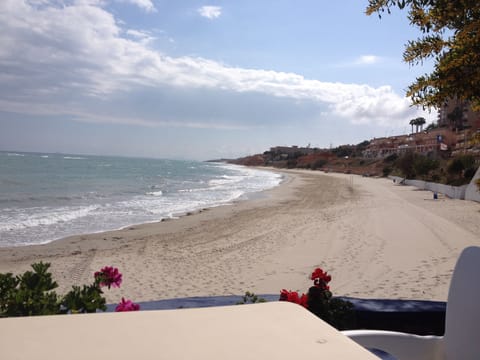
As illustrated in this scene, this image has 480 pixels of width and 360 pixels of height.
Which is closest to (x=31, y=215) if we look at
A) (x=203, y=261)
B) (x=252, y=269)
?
(x=203, y=261)

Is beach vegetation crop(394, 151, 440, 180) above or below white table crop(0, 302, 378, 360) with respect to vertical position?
above

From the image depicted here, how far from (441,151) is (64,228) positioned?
45.7 metres

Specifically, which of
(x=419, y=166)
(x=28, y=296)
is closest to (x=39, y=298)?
(x=28, y=296)

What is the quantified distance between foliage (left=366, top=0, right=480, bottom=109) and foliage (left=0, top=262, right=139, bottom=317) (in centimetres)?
177

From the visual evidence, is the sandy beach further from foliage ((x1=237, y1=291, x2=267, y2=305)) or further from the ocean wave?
foliage ((x1=237, y1=291, x2=267, y2=305))

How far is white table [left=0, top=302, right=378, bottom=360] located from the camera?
3.39ft

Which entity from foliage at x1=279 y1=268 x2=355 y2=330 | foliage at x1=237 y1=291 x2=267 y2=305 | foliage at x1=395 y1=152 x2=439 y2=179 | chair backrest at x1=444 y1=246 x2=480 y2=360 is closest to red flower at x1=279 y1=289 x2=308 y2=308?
foliage at x1=279 y1=268 x2=355 y2=330

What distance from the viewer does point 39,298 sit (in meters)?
1.96

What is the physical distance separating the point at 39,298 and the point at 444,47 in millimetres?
2204

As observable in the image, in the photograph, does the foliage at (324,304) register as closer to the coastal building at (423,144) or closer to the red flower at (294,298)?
the red flower at (294,298)

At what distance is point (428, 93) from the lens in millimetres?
2123

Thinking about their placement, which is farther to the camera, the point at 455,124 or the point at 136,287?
the point at 455,124

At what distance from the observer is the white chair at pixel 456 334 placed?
76.6 inches

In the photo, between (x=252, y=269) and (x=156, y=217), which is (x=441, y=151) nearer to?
(x=156, y=217)
